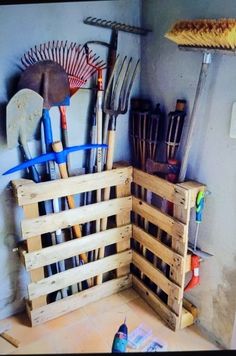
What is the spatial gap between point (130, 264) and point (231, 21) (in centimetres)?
132

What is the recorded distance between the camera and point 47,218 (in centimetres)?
142

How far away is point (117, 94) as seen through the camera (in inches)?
58.1

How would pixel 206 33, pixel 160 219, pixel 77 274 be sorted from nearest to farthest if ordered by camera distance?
pixel 206 33, pixel 160 219, pixel 77 274

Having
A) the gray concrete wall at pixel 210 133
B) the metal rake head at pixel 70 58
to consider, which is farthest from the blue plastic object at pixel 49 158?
the gray concrete wall at pixel 210 133

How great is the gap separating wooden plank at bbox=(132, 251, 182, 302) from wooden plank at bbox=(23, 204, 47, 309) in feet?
1.67

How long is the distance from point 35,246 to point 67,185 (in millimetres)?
315

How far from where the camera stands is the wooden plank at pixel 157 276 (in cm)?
146

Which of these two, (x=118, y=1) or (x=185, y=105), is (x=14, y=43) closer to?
(x=118, y=1)

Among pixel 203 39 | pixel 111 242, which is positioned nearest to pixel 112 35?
Result: pixel 203 39

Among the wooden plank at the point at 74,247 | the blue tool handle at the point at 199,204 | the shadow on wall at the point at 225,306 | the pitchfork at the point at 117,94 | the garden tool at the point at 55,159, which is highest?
the pitchfork at the point at 117,94

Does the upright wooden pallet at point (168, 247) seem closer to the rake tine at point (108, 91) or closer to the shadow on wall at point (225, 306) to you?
the shadow on wall at point (225, 306)

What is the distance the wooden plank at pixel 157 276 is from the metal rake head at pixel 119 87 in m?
0.77

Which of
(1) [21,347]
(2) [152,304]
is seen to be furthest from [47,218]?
(2) [152,304]

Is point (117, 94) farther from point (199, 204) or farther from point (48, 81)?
point (199, 204)
